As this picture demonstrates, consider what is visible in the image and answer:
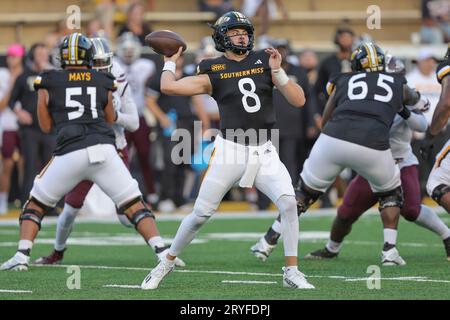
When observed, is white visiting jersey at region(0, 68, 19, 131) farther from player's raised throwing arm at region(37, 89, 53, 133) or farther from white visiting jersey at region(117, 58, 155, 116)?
player's raised throwing arm at region(37, 89, 53, 133)

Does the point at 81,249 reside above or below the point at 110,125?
below

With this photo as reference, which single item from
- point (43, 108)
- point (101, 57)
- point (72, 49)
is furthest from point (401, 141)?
point (43, 108)

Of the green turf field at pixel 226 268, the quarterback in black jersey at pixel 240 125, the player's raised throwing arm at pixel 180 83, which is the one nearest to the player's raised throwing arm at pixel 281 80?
the quarterback in black jersey at pixel 240 125

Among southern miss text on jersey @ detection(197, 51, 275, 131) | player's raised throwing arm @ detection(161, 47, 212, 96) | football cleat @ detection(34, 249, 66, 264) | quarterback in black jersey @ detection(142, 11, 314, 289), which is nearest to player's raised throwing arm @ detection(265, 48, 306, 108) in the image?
quarterback in black jersey @ detection(142, 11, 314, 289)

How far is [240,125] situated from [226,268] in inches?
64.8

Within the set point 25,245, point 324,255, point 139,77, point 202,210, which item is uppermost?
point 139,77

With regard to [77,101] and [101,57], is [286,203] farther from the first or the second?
[101,57]

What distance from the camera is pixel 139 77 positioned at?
50.1 ft

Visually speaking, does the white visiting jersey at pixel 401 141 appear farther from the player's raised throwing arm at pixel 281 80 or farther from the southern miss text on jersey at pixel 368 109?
the player's raised throwing arm at pixel 281 80

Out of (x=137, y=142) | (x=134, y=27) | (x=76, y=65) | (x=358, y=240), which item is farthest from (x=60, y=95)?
(x=134, y=27)

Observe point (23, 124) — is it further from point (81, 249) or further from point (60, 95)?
point (60, 95)

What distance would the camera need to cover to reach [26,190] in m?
14.9

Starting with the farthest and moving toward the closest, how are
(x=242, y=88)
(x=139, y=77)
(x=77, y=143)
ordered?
1. (x=139, y=77)
2. (x=77, y=143)
3. (x=242, y=88)

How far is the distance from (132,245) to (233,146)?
373 cm
